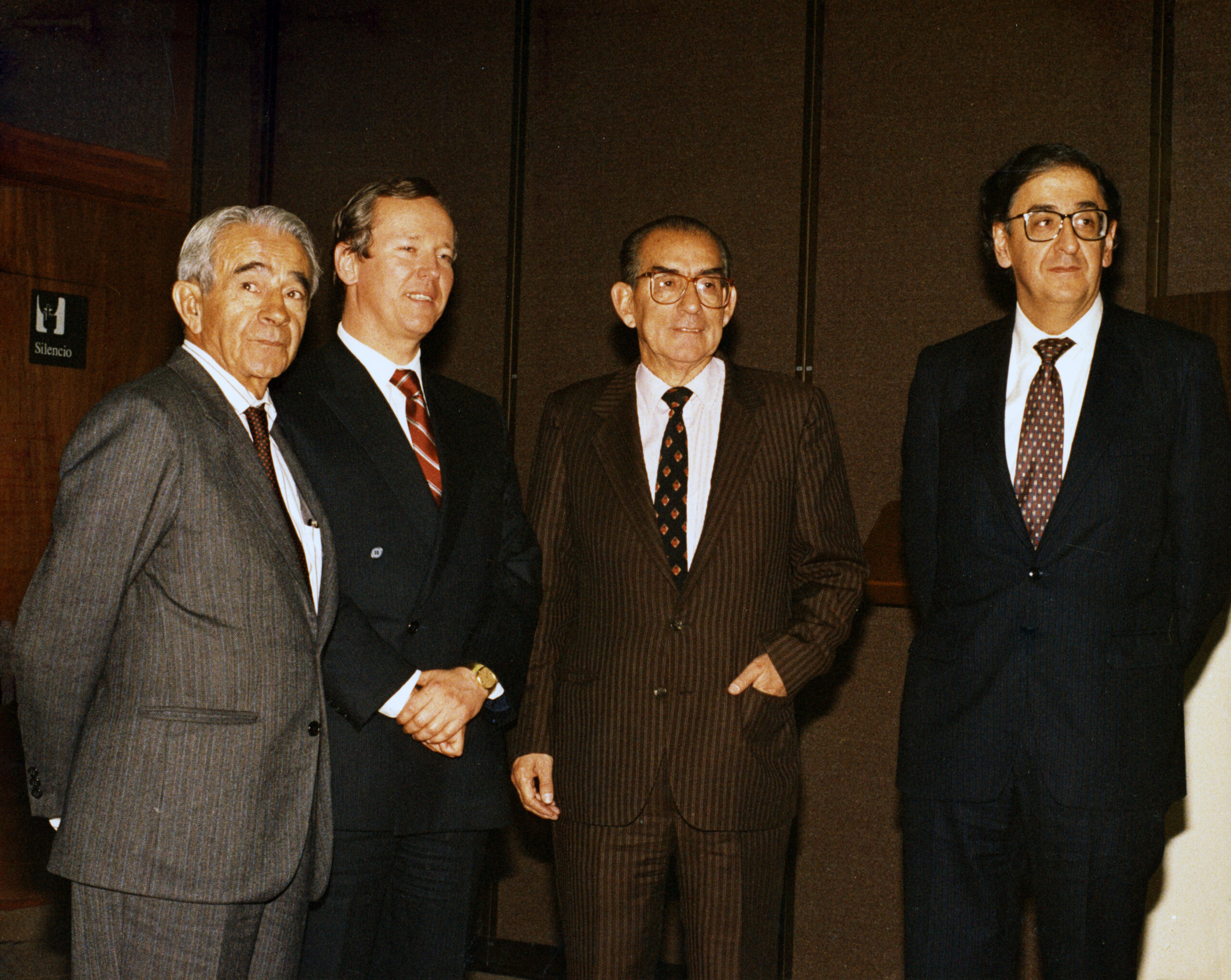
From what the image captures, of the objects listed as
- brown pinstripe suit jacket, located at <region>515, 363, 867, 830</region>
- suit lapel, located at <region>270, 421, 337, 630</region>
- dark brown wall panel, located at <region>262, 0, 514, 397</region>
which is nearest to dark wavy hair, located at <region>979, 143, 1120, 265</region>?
brown pinstripe suit jacket, located at <region>515, 363, 867, 830</region>

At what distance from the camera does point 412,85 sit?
4.66m

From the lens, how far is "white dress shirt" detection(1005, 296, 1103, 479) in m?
2.51

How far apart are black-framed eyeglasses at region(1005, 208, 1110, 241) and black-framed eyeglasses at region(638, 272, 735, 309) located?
2.27 ft

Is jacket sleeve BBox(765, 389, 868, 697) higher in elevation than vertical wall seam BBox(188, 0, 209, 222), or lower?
lower

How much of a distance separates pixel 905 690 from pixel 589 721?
2.35 feet

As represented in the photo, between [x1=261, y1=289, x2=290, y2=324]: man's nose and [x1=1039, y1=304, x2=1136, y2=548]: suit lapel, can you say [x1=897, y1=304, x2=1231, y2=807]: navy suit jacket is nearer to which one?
[x1=1039, y1=304, x2=1136, y2=548]: suit lapel

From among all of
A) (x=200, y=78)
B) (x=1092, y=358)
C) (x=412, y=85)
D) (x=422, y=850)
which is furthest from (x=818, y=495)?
(x=200, y=78)

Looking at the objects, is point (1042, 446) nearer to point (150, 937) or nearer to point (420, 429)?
point (420, 429)

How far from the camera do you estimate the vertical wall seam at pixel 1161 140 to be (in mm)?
3572

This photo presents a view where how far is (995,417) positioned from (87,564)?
182cm

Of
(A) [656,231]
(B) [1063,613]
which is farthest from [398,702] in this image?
(B) [1063,613]

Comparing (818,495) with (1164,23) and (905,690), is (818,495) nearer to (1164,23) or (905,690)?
(905,690)

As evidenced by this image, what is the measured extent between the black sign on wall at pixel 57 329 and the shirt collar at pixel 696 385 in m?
2.59

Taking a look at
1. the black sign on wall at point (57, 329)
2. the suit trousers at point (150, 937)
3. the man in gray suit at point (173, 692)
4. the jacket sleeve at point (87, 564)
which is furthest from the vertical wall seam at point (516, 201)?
the suit trousers at point (150, 937)
